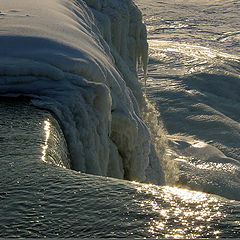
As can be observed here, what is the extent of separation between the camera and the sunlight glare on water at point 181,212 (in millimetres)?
2250

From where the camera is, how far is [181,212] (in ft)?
7.98

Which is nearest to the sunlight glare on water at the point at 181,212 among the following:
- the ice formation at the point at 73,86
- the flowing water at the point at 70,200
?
the flowing water at the point at 70,200

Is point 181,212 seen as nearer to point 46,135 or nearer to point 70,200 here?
point 70,200

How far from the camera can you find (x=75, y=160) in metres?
3.82

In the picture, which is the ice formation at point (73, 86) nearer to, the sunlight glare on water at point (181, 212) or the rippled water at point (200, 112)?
the sunlight glare on water at point (181, 212)

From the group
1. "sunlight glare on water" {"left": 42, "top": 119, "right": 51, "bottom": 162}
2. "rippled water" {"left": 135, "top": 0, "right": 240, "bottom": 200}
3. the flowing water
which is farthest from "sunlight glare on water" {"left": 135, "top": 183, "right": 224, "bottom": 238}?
"rippled water" {"left": 135, "top": 0, "right": 240, "bottom": 200}

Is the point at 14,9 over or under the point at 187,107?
over

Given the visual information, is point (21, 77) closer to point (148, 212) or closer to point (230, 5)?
point (148, 212)

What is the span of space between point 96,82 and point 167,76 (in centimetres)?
1718

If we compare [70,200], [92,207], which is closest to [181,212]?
[92,207]

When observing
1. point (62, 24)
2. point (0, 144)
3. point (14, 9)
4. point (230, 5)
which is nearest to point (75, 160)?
point (0, 144)

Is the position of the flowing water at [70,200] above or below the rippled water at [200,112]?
above

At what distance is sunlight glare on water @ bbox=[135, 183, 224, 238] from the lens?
2.25 meters

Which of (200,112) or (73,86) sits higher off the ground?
(73,86)
